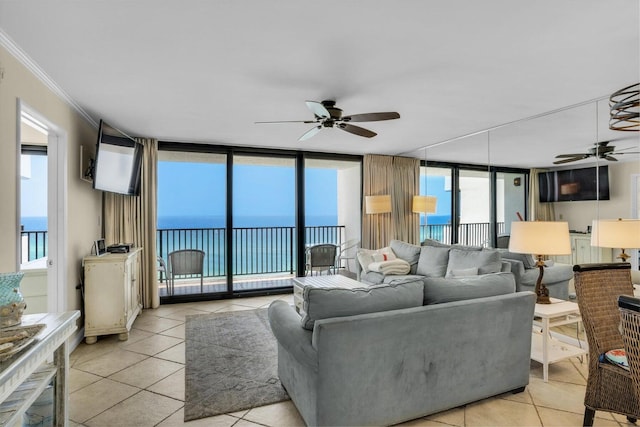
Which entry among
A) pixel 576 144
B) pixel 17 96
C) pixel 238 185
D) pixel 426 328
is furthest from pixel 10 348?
pixel 576 144

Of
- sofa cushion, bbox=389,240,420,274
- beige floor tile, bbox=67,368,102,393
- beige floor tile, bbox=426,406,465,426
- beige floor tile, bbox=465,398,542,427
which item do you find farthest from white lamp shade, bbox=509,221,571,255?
beige floor tile, bbox=67,368,102,393

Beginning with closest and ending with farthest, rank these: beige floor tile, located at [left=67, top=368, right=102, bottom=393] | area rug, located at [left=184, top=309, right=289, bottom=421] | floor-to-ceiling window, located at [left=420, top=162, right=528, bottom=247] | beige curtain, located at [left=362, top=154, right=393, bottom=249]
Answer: area rug, located at [left=184, top=309, right=289, bottom=421] < beige floor tile, located at [left=67, top=368, right=102, bottom=393] < floor-to-ceiling window, located at [left=420, top=162, right=528, bottom=247] < beige curtain, located at [left=362, top=154, right=393, bottom=249]

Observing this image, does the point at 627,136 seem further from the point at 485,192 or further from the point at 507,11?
the point at 507,11

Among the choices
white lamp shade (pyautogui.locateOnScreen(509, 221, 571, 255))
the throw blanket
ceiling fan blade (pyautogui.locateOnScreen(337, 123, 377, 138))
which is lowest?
the throw blanket

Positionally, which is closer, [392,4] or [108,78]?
[392,4]

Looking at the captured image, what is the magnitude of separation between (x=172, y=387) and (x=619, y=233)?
12.7ft

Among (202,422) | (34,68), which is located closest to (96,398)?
(202,422)

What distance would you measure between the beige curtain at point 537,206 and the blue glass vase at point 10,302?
19.3 feet

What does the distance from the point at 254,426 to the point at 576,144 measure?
5602mm

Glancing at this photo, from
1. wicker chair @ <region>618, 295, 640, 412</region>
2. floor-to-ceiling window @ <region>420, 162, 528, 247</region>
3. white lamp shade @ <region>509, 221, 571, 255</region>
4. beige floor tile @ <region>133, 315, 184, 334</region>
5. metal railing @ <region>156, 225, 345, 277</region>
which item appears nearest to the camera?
wicker chair @ <region>618, 295, 640, 412</region>

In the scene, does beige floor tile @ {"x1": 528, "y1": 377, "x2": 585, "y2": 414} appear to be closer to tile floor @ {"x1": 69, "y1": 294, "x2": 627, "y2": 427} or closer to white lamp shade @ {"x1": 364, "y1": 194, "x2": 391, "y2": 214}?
tile floor @ {"x1": 69, "y1": 294, "x2": 627, "y2": 427}

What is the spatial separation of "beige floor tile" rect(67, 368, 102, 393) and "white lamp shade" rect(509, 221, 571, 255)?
3.73m

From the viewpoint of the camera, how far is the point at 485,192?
5.88 m

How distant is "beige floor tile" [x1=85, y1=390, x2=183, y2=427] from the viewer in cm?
207
